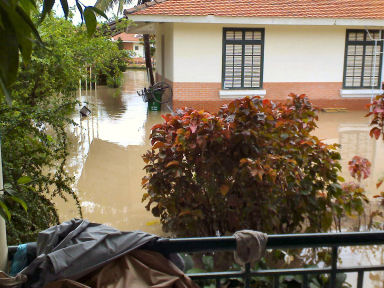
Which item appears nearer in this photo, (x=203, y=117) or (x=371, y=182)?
(x=203, y=117)

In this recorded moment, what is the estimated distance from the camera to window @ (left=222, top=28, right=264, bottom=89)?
1496 cm

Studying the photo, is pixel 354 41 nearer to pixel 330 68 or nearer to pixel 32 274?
pixel 330 68

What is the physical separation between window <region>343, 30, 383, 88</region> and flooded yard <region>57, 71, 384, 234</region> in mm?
1269

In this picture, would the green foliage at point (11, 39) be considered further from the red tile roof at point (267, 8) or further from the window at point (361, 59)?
the window at point (361, 59)

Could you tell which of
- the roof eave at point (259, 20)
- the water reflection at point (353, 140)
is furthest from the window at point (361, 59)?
the water reflection at point (353, 140)

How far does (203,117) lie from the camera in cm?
415

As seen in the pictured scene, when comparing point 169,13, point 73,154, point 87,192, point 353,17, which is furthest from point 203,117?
point 353,17

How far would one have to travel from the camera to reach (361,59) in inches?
623

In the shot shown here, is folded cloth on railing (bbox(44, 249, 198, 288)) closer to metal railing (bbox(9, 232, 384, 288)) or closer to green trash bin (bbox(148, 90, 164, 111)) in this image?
metal railing (bbox(9, 232, 384, 288))

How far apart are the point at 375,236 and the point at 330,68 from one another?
48.3ft

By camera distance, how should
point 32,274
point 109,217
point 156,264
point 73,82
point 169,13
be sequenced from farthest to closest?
point 169,13
point 73,82
point 109,217
point 156,264
point 32,274

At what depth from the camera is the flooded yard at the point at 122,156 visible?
6.02 m

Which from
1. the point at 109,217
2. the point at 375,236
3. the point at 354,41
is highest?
the point at 354,41

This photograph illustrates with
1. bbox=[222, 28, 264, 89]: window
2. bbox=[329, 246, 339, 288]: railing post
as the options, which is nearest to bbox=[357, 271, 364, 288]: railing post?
bbox=[329, 246, 339, 288]: railing post
